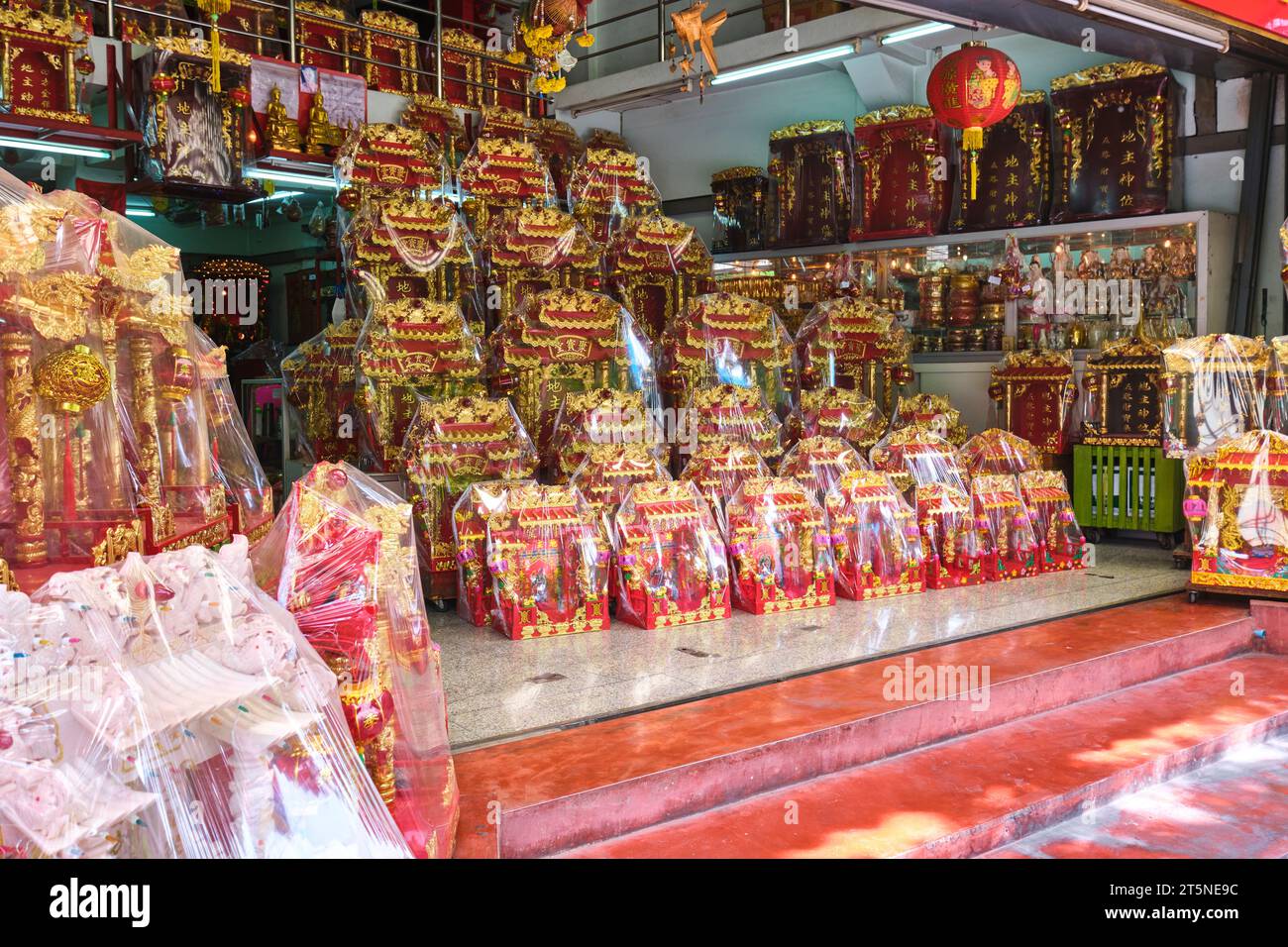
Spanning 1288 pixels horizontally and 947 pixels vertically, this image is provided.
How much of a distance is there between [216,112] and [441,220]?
164 centimetres

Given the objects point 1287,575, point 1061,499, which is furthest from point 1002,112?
point 1287,575

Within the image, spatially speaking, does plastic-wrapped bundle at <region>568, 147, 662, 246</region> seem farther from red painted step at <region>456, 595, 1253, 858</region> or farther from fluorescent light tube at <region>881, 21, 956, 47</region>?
red painted step at <region>456, 595, 1253, 858</region>

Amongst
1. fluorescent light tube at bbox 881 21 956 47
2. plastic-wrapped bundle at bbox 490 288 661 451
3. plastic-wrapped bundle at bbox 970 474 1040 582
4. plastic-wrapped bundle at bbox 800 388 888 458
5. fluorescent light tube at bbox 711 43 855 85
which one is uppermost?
fluorescent light tube at bbox 881 21 956 47

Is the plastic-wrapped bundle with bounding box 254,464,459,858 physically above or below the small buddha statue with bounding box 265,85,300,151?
below

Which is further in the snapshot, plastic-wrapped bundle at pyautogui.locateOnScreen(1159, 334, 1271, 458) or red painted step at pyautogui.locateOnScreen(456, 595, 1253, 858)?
plastic-wrapped bundle at pyautogui.locateOnScreen(1159, 334, 1271, 458)

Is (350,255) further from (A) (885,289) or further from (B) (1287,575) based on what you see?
(B) (1287,575)

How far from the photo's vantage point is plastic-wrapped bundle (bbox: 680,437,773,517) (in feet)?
16.5

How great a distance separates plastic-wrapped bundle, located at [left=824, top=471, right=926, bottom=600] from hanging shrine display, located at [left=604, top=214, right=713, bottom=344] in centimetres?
273

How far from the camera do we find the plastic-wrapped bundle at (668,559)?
440cm

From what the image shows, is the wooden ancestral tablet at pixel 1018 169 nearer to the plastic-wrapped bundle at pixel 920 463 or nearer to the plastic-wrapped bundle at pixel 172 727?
the plastic-wrapped bundle at pixel 920 463

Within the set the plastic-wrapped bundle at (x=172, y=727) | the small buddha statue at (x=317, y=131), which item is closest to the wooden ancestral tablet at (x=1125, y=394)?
the small buddha statue at (x=317, y=131)

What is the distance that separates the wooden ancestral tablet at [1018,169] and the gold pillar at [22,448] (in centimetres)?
659

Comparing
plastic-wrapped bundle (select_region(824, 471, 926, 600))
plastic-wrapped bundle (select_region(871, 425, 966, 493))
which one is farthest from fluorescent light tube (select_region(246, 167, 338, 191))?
plastic-wrapped bundle (select_region(824, 471, 926, 600))

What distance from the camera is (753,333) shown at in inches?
267
